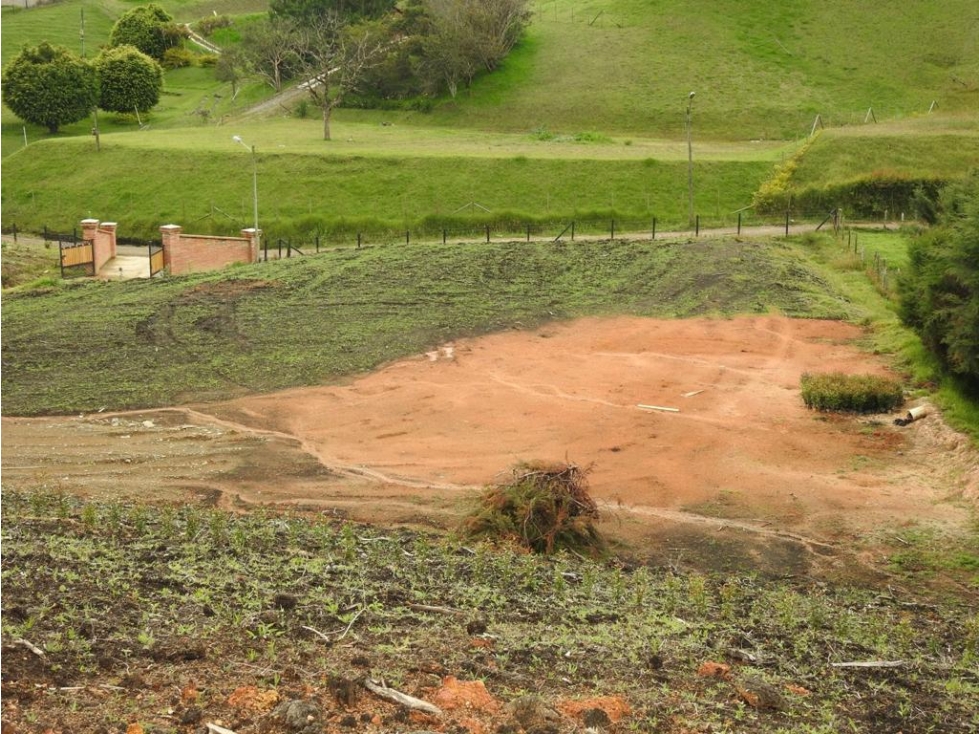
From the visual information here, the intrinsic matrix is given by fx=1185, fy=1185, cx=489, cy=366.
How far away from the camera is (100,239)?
169 feet

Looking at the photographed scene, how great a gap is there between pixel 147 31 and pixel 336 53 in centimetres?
2553

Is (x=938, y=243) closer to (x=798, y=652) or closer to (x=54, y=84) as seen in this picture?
(x=798, y=652)

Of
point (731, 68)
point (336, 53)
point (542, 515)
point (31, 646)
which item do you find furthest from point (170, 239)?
point (731, 68)

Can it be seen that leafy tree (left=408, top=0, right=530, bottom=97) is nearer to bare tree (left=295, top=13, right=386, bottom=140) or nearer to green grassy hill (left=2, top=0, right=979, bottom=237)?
green grassy hill (left=2, top=0, right=979, bottom=237)

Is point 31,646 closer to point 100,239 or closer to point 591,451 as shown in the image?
point 591,451

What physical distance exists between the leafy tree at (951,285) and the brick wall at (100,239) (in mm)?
33944

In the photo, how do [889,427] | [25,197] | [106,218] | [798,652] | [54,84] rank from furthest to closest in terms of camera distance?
[54,84] → [25,197] → [106,218] → [889,427] → [798,652]

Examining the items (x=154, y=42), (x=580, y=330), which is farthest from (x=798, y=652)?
(x=154, y=42)

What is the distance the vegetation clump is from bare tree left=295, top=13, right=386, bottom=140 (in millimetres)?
65216

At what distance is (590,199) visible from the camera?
6412 centimetres

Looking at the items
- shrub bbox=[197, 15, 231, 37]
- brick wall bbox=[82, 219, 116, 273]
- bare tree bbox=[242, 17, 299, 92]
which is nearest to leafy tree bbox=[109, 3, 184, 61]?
shrub bbox=[197, 15, 231, 37]

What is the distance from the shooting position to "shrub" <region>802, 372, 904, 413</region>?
28.2 metres

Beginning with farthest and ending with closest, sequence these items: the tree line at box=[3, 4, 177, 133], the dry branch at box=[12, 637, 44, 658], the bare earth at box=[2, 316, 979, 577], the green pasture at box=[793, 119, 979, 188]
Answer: the tree line at box=[3, 4, 177, 133] < the green pasture at box=[793, 119, 979, 188] < the bare earth at box=[2, 316, 979, 577] < the dry branch at box=[12, 637, 44, 658]

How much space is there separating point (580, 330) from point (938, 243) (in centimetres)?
1087
